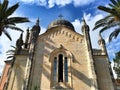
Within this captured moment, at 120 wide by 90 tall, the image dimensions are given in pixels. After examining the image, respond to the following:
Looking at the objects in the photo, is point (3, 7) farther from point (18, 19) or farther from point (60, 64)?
point (60, 64)

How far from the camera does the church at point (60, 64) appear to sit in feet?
58.3

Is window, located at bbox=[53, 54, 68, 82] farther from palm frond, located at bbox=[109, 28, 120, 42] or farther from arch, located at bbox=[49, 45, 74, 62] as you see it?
palm frond, located at bbox=[109, 28, 120, 42]

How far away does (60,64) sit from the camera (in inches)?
777

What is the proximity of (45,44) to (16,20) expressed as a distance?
4.54 m

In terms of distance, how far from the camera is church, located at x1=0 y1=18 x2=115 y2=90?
17.8 meters

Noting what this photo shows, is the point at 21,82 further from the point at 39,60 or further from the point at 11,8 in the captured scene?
the point at 11,8

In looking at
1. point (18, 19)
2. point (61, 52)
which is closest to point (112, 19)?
point (61, 52)

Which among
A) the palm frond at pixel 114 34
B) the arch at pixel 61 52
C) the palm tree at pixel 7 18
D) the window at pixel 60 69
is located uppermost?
the palm tree at pixel 7 18

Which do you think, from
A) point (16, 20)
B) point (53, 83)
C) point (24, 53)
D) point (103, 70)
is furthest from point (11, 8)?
point (103, 70)

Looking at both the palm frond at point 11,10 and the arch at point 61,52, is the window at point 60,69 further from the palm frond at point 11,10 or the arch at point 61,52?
the palm frond at point 11,10

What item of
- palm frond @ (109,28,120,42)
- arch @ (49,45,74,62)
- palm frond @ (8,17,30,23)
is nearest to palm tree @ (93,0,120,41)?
palm frond @ (109,28,120,42)

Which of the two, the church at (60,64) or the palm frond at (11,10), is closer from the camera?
the church at (60,64)

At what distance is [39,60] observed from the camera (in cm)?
1959

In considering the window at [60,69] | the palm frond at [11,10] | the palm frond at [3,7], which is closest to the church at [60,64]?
the window at [60,69]
